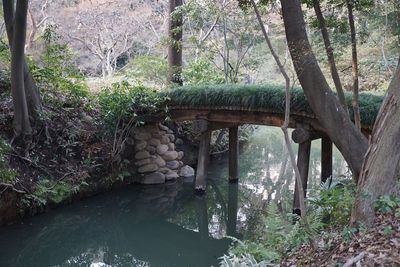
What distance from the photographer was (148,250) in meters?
6.90

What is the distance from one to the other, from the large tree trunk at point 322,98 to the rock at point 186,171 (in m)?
6.64

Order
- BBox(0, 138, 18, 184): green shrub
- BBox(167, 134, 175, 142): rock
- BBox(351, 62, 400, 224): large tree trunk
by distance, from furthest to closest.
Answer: BBox(167, 134, 175, 142): rock < BBox(0, 138, 18, 184): green shrub < BBox(351, 62, 400, 224): large tree trunk

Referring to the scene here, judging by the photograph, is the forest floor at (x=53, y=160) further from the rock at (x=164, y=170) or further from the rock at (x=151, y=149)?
the rock at (x=164, y=170)

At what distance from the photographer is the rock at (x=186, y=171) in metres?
11.2

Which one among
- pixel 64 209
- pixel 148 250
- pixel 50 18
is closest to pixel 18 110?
pixel 64 209

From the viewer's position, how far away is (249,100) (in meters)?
8.06

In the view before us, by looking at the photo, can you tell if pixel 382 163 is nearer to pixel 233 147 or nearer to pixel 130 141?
pixel 233 147

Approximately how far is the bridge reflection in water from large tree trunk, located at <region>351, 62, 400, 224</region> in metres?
3.29

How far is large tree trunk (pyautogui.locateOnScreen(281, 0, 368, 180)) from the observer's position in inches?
189

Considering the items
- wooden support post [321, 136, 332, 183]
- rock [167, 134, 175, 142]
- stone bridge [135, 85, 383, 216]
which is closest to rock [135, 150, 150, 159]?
stone bridge [135, 85, 383, 216]

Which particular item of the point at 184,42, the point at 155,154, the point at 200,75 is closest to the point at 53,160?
the point at 155,154

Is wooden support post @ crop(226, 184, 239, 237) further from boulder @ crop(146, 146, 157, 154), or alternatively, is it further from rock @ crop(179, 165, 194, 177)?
boulder @ crop(146, 146, 157, 154)

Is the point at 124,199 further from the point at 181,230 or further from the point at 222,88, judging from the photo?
the point at 222,88

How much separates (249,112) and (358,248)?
5.54m
